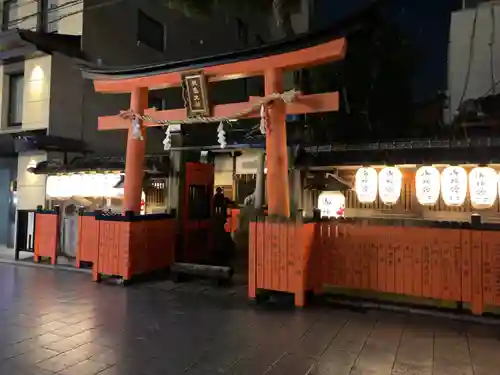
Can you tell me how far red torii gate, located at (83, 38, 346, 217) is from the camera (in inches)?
330

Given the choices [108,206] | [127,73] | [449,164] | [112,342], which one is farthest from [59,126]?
[449,164]

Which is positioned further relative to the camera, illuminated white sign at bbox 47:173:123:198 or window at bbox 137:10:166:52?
window at bbox 137:10:166:52

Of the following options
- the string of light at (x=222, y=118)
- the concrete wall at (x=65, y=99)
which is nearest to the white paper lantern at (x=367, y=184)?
the string of light at (x=222, y=118)

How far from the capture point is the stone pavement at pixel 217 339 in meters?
4.99

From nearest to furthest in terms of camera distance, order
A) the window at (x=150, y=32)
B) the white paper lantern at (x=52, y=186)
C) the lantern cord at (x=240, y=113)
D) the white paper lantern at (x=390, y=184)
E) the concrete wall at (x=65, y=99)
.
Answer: the lantern cord at (x=240, y=113), the white paper lantern at (x=390, y=184), the white paper lantern at (x=52, y=186), the concrete wall at (x=65, y=99), the window at (x=150, y=32)

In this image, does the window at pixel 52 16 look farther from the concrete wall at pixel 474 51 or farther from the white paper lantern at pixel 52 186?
the concrete wall at pixel 474 51

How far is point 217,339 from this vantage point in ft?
19.6

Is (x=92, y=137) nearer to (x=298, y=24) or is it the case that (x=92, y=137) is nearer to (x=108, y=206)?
(x=108, y=206)

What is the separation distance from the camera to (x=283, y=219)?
323 inches

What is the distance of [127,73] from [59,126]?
6306mm

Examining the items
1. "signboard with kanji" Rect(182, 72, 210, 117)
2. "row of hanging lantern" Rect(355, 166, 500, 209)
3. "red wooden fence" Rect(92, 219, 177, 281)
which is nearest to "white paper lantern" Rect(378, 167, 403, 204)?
"row of hanging lantern" Rect(355, 166, 500, 209)

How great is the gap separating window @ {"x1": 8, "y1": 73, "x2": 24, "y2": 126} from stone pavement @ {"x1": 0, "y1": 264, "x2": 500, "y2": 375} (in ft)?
35.7

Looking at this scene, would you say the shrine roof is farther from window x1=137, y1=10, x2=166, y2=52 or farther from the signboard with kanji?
window x1=137, y1=10, x2=166, y2=52

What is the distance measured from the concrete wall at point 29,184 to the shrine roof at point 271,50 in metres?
7.06
